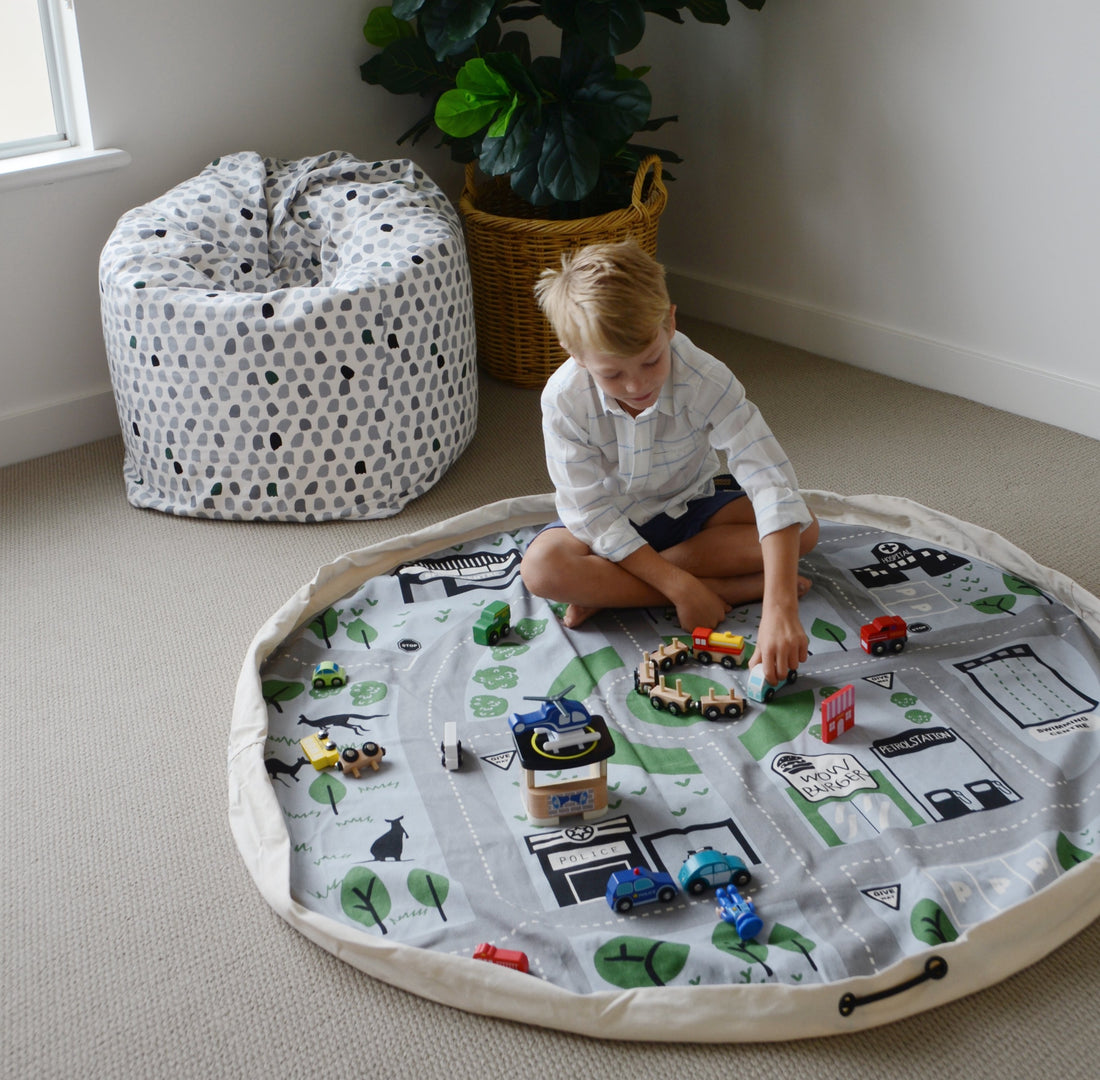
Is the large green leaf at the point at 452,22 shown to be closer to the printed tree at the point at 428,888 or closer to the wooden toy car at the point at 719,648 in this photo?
the wooden toy car at the point at 719,648

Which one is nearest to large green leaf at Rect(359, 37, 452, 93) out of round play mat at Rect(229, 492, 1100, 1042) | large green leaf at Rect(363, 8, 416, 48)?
large green leaf at Rect(363, 8, 416, 48)

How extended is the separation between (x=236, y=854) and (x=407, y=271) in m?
1.06

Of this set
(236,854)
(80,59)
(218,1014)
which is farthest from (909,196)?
(218,1014)

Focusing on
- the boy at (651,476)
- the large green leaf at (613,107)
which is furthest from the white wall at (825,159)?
the boy at (651,476)

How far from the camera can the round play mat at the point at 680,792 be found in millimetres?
1159

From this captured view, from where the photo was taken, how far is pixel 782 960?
116cm

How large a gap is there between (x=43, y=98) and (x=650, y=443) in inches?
58.9

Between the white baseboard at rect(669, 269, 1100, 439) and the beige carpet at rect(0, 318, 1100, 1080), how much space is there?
2.1 inches

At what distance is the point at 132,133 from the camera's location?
2.25 m

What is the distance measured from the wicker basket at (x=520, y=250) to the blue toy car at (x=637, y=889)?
4.75 feet

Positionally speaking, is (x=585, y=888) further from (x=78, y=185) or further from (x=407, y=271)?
(x=78, y=185)

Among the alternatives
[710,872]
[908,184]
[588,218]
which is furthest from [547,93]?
[710,872]

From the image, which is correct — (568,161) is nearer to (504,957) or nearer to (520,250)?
(520,250)

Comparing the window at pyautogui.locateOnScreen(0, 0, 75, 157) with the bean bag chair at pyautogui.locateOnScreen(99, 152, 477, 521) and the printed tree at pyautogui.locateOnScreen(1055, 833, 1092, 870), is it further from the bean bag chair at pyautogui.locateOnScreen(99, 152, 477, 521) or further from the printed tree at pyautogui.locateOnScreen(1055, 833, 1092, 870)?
the printed tree at pyautogui.locateOnScreen(1055, 833, 1092, 870)
